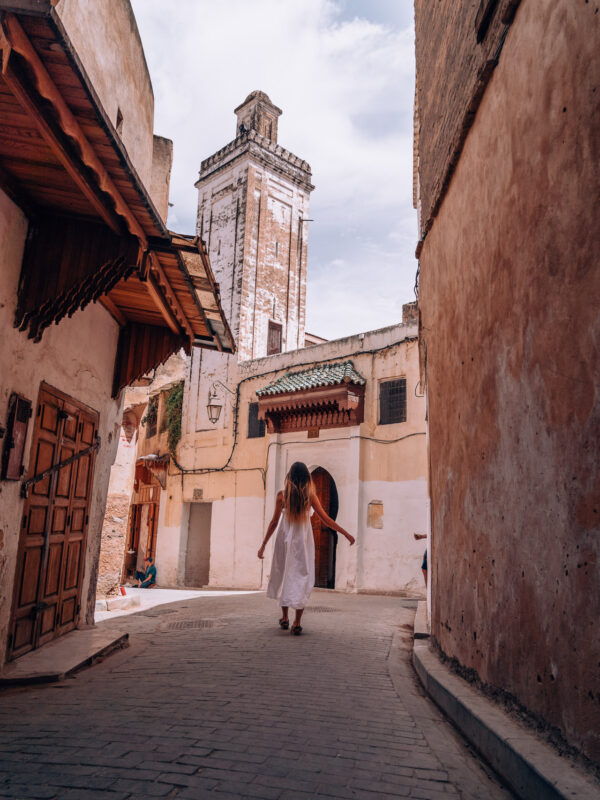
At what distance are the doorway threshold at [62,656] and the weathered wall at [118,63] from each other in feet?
16.3

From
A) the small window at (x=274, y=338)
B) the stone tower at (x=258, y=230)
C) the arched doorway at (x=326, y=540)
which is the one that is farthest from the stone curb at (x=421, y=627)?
the small window at (x=274, y=338)

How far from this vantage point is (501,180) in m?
3.71

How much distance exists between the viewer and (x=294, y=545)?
22.2 feet

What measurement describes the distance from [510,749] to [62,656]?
3.74 metres

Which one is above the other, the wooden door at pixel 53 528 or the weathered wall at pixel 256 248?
the weathered wall at pixel 256 248

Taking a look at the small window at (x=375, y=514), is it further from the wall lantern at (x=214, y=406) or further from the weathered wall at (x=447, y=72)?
the weathered wall at (x=447, y=72)

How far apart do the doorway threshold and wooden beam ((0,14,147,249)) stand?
3255 mm

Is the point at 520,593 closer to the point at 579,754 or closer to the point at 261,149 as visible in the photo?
the point at 579,754

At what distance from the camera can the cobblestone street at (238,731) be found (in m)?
2.54

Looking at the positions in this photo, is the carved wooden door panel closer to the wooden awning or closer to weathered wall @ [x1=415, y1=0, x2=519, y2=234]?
the wooden awning

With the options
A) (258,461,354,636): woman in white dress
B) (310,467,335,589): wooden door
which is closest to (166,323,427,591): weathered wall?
(310,467,335,589): wooden door

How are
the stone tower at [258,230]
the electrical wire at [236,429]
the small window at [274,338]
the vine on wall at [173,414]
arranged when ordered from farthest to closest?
the small window at [274,338]
the stone tower at [258,230]
the vine on wall at [173,414]
the electrical wire at [236,429]

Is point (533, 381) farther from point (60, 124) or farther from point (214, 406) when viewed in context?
point (214, 406)

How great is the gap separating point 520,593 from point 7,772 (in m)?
2.41
